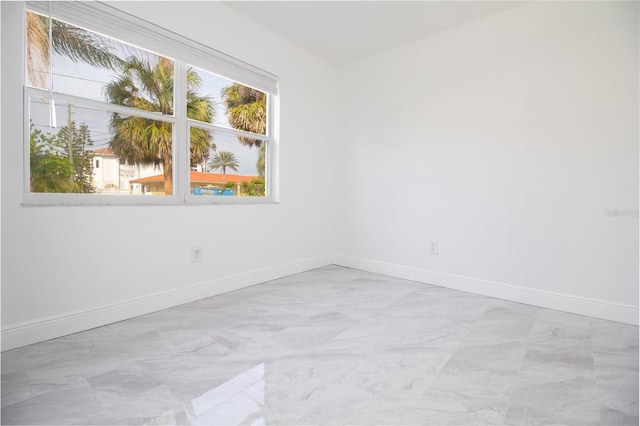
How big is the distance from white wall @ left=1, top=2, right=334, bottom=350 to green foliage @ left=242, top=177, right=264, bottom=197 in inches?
6.9

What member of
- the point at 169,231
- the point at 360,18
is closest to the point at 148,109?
the point at 169,231

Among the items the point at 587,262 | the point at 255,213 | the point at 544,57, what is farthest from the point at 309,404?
the point at 544,57

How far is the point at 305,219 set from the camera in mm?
3883

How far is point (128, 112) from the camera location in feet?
7.88

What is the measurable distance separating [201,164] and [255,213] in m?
0.72

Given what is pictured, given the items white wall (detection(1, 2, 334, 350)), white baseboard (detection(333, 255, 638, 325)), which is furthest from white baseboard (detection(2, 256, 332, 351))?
white baseboard (detection(333, 255, 638, 325))

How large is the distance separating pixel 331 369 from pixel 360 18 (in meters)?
3.02

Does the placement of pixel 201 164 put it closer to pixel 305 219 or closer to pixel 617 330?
pixel 305 219

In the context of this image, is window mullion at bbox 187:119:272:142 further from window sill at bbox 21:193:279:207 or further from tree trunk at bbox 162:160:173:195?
window sill at bbox 21:193:279:207

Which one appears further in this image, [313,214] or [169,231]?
[313,214]

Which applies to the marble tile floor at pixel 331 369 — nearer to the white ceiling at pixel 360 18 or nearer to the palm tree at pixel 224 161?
the palm tree at pixel 224 161

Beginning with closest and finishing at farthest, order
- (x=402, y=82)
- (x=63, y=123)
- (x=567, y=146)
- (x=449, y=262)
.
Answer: (x=63, y=123)
(x=567, y=146)
(x=449, y=262)
(x=402, y=82)

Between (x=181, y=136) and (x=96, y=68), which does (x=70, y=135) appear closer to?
(x=96, y=68)

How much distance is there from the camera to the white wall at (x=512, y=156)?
2.43 m
